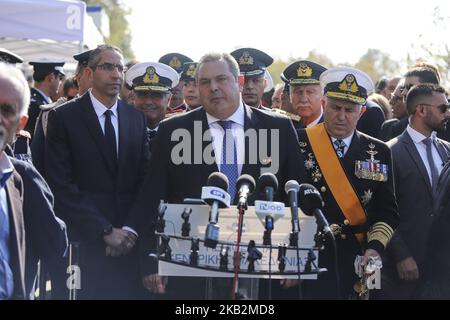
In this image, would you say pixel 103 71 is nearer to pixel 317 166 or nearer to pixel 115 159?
pixel 115 159

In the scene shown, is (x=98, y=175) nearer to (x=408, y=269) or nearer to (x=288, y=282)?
(x=288, y=282)

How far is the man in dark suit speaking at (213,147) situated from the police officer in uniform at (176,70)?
293 centimetres

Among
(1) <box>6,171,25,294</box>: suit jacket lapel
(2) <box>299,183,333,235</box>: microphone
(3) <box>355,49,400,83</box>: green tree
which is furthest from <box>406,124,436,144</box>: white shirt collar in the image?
(3) <box>355,49,400,83</box>: green tree

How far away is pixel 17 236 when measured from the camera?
4402 millimetres

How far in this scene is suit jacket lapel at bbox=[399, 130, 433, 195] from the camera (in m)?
7.75

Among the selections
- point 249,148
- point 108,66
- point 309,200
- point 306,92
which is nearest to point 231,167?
point 249,148

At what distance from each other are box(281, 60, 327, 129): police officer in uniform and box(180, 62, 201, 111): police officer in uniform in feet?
3.00

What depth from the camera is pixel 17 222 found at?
4414mm

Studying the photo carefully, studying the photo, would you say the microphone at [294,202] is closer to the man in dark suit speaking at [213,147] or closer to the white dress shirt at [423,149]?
the man in dark suit speaking at [213,147]

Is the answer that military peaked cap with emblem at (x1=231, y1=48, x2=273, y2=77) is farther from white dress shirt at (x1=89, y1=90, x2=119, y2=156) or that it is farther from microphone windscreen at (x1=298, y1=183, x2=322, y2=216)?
microphone windscreen at (x1=298, y1=183, x2=322, y2=216)

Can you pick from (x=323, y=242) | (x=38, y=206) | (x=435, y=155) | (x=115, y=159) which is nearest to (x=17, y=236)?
(x=38, y=206)

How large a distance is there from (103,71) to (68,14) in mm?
5155

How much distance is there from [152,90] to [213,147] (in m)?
2.11

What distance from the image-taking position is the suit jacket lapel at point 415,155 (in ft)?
25.4
